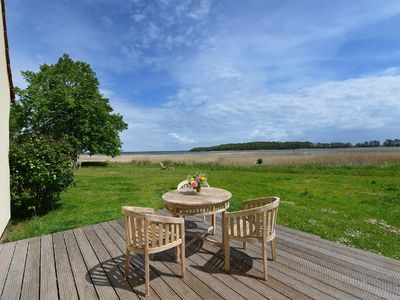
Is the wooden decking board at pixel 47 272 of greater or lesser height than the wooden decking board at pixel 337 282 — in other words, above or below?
above

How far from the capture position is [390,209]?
23.8 ft

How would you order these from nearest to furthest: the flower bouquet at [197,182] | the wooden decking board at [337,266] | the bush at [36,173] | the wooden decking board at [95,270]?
the wooden decking board at [95,270], the wooden decking board at [337,266], the flower bouquet at [197,182], the bush at [36,173]

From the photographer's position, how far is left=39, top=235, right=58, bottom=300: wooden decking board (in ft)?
9.43

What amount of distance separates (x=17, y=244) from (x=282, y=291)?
4.66m

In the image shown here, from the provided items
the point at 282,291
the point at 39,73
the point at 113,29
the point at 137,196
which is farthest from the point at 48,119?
the point at 282,291

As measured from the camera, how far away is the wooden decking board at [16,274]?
9.50ft

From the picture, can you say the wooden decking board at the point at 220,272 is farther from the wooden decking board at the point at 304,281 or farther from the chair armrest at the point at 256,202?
the chair armrest at the point at 256,202

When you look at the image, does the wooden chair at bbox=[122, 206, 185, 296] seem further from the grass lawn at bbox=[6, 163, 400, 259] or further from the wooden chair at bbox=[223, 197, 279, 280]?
the grass lawn at bbox=[6, 163, 400, 259]

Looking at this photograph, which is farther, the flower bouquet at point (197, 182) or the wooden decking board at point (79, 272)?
the flower bouquet at point (197, 182)

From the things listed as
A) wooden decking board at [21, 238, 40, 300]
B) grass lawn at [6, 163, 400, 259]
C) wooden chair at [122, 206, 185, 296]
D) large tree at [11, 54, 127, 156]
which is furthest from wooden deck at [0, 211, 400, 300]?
large tree at [11, 54, 127, 156]

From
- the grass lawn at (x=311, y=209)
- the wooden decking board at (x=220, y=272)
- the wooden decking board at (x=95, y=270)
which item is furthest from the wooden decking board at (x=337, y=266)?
the wooden decking board at (x=95, y=270)

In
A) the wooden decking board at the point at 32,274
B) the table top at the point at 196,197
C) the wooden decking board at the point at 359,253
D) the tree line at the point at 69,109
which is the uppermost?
the tree line at the point at 69,109

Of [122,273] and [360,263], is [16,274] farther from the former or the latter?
[360,263]

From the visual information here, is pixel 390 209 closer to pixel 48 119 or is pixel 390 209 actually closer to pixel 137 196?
pixel 137 196
